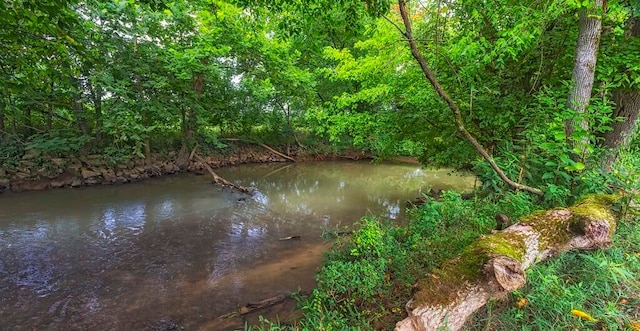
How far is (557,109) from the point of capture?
9.95 ft

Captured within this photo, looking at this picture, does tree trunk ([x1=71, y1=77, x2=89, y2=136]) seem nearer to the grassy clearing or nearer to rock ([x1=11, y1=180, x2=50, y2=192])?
rock ([x1=11, y1=180, x2=50, y2=192])

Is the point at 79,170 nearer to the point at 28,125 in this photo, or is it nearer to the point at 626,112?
the point at 28,125

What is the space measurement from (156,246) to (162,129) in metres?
8.30

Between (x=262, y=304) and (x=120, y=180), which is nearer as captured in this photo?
(x=262, y=304)

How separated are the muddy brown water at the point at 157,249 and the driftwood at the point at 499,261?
2.36 meters

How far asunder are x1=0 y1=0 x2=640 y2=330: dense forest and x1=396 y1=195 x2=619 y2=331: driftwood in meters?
0.17

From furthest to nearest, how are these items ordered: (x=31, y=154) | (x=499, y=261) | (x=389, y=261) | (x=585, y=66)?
(x=31, y=154)
(x=585, y=66)
(x=389, y=261)
(x=499, y=261)

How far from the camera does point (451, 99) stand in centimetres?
360

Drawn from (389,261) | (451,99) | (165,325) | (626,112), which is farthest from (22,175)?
(626,112)

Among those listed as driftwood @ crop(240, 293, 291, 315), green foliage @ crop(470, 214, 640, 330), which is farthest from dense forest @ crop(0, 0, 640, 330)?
driftwood @ crop(240, 293, 291, 315)

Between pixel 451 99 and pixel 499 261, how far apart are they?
7.27 ft

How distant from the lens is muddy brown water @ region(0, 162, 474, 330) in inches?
139

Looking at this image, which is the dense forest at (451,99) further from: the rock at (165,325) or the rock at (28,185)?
the rock at (165,325)

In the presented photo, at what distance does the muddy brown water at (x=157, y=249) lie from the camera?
3.54 metres
